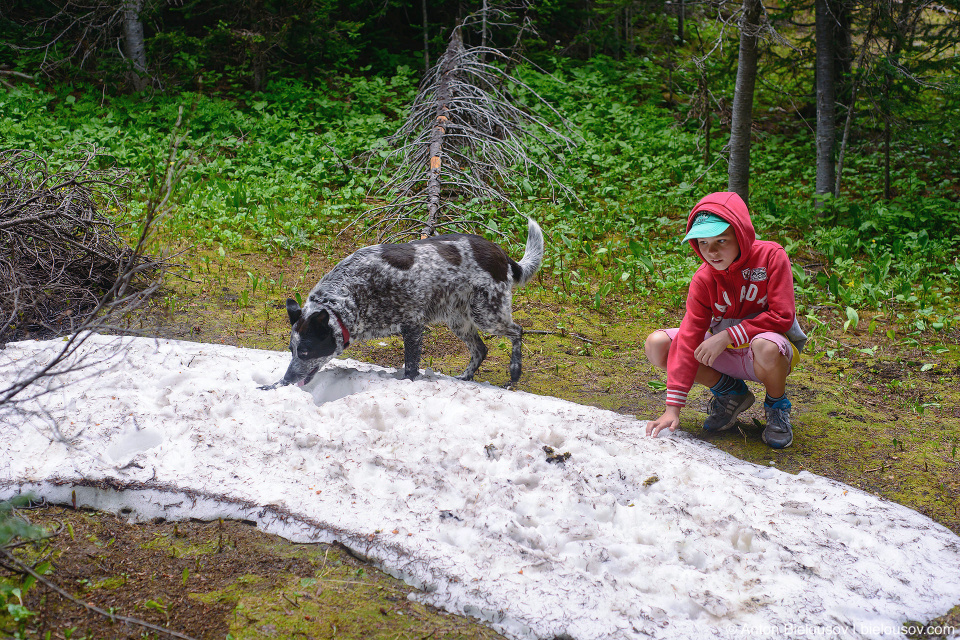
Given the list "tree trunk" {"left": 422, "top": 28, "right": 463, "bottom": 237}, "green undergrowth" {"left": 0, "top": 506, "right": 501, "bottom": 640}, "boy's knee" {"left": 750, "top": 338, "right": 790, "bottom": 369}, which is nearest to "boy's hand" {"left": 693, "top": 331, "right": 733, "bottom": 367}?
"boy's knee" {"left": 750, "top": 338, "right": 790, "bottom": 369}

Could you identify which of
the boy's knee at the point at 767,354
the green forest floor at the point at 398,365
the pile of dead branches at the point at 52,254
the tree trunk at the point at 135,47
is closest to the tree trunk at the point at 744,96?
the green forest floor at the point at 398,365

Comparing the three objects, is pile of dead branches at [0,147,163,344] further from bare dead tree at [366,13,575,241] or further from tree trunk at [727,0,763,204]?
tree trunk at [727,0,763,204]

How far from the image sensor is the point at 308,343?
4.85 metres

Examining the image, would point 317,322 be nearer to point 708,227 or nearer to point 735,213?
point 708,227

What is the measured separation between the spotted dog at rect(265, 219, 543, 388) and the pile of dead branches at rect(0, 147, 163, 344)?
1.60 meters

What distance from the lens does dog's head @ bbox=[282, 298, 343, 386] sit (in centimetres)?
484

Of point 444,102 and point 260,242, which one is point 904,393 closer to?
point 444,102

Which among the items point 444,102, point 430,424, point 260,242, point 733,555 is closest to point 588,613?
point 733,555

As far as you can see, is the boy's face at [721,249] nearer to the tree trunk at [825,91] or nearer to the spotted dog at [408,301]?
the spotted dog at [408,301]

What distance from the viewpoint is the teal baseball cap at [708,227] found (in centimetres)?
392

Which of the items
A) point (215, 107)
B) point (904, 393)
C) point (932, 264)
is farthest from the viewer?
point (215, 107)

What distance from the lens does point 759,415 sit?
5035 millimetres

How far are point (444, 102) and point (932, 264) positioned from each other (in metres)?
6.38

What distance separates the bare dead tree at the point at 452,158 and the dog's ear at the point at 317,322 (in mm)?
2889
